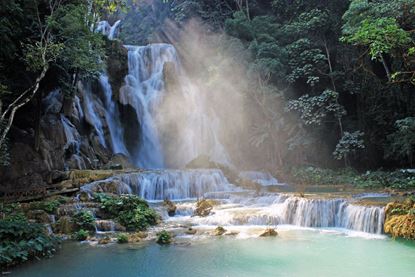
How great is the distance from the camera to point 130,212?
40.3 feet

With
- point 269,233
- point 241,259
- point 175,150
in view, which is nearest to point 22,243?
point 241,259

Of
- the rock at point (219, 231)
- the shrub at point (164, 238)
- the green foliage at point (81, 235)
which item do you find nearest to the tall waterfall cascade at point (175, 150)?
the rock at point (219, 231)

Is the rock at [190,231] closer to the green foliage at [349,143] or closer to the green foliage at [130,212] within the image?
the green foliage at [130,212]

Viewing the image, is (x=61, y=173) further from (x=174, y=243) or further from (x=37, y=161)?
(x=174, y=243)

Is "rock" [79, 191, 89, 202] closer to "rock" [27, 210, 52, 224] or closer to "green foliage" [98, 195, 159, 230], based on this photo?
"green foliage" [98, 195, 159, 230]

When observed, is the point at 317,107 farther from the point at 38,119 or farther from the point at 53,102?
the point at 38,119

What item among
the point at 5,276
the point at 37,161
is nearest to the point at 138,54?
the point at 37,161

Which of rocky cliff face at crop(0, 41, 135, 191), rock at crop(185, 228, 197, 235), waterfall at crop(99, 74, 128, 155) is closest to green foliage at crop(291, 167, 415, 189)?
rock at crop(185, 228, 197, 235)

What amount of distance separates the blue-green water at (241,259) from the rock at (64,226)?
1177mm

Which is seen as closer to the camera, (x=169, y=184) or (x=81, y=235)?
(x=81, y=235)

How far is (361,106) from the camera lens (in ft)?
74.8

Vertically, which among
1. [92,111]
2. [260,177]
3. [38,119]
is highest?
[92,111]

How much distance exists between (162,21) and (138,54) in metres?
8.60

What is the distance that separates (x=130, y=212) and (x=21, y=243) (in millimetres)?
3834
